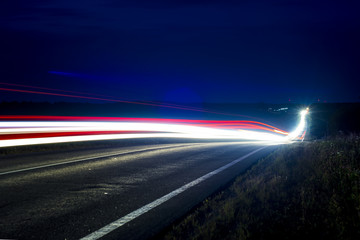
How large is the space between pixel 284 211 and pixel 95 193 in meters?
3.63

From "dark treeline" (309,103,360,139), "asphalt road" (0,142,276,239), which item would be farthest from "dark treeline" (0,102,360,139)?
"asphalt road" (0,142,276,239)

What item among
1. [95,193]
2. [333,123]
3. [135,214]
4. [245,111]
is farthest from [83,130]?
[245,111]

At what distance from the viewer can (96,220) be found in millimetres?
4906

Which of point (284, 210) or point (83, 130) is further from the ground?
point (83, 130)

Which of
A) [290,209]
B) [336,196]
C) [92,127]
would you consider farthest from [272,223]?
[92,127]

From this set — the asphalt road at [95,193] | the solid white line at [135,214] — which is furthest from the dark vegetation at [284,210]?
the solid white line at [135,214]

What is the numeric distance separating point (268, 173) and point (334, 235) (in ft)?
14.6

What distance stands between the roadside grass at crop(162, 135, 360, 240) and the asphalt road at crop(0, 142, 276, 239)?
0.49 m

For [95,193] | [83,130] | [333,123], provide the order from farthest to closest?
[333,123] → [83,130] → [95,193]

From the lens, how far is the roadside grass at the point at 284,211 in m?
4.07

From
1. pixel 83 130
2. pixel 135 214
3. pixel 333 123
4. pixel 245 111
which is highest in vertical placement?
pixel 245 111

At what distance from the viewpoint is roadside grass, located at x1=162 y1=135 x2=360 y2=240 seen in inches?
160

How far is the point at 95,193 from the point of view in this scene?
261 inches

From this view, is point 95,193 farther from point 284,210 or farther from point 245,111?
point 245,111
